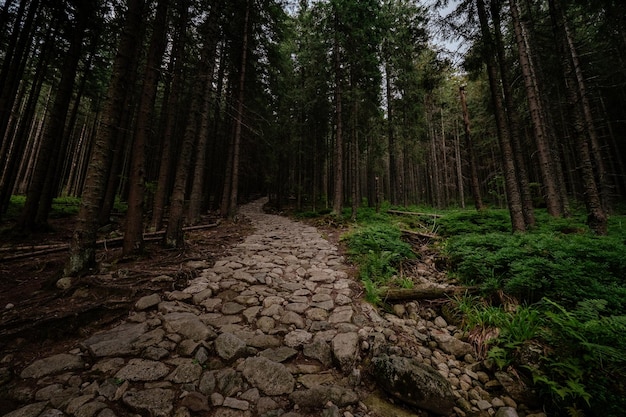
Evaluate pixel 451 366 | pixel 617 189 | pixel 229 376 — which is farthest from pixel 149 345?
pixel 617 189

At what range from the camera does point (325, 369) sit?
103 inches

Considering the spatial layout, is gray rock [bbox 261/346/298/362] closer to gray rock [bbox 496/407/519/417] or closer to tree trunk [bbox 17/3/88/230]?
gray rock [bbox 496/407/519/417]

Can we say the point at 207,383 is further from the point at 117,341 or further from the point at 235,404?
the point at 117,341

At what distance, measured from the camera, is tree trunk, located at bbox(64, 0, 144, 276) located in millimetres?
4160

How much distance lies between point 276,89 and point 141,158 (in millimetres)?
11549

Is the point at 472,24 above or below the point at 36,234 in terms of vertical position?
above

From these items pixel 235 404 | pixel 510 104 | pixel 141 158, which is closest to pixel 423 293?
pixel 235 404

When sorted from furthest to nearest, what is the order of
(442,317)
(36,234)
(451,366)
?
(36,234)
(442,317)
(451,366)

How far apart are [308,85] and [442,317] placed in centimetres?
1435

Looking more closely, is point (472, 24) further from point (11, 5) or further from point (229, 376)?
point (11, 5)

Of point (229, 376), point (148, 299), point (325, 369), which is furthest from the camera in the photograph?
point (148, 299)

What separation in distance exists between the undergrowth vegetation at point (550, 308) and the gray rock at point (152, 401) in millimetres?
3102

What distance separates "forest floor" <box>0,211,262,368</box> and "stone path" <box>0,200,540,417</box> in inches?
11.5

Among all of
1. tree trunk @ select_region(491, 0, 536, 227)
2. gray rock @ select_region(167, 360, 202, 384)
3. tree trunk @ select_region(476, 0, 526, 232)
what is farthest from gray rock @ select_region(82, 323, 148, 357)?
tree trunk @ select_region(491, 0, 536, 227)
